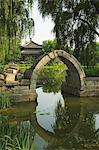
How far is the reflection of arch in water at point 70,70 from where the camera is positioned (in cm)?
1841

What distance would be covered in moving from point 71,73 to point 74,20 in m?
4.81

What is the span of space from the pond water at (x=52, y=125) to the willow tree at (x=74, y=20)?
592cm

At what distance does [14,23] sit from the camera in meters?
14.4

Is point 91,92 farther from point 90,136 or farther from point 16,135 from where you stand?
point 16,135

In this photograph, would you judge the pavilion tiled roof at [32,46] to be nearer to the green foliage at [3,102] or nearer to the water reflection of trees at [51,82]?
the water reflection of trees at [51,82]

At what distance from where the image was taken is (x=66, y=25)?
23.1 m

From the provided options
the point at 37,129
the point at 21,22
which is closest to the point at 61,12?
the point at 21,22

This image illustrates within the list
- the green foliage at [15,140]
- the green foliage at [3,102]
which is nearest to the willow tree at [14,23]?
the green foliage at [3,102]

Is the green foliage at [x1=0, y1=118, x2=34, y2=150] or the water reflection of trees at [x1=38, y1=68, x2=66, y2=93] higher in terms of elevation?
the water reflection of trees at [x1=38, y1=68, x2=66, y2=93]

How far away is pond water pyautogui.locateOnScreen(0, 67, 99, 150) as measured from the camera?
24.7ft

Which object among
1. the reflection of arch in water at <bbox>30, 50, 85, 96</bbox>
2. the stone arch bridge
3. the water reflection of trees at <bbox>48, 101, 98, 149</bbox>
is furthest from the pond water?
the reflection of arch in water at <bbox>30, 50, 85, 96</bbox>

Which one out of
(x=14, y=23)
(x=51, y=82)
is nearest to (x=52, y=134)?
(x=14, y=23)

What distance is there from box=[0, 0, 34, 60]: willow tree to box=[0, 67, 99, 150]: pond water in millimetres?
3240

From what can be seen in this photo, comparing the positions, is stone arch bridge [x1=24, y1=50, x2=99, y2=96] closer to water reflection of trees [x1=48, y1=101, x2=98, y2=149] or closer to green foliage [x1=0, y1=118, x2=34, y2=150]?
water reflection of trees [x1=48, y1=101, x2=98, y2=149]
